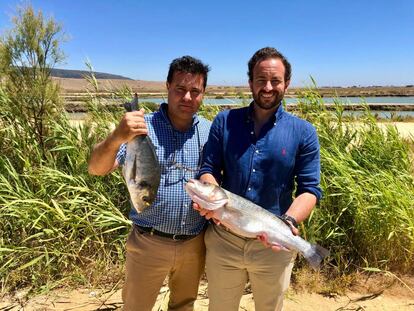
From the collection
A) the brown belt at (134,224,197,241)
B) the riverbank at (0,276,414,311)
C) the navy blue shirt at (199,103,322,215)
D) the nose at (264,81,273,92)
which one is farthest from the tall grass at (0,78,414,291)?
the nose at (264,81,273,92)

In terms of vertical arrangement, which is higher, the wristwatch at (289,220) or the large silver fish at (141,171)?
the large silver fish at (141,171)

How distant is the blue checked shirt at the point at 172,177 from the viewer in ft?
9.99

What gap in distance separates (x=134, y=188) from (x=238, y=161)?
82 centimetres

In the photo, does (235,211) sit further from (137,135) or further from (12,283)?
(12,283)

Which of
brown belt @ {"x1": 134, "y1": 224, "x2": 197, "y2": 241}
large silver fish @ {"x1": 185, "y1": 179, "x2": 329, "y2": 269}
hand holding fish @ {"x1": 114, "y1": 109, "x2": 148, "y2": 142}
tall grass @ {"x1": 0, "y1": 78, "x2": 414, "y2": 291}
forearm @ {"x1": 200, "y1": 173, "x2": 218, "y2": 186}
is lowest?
tall grass @ {"x1": 0, "y1": 78, "x2": 414, "y2": 291}

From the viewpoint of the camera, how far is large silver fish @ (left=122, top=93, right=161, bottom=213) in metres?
2.61

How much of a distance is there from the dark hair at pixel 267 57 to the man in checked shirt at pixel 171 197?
1.23ft

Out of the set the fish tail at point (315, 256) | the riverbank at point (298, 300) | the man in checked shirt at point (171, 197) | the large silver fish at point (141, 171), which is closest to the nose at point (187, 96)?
the man in checked shirt at point (171, 197)

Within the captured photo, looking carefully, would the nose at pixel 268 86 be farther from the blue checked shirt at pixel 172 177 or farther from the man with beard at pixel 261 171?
the blue checked shirt at pixel 172 177

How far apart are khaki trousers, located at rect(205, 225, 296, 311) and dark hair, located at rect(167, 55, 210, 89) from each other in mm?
1231

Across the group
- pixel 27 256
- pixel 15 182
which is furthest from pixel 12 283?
pixel 15 182

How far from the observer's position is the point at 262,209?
2.77 m

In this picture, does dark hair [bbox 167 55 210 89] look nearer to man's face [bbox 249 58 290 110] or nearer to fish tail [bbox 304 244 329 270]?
man's face [bbox 249 58 290 110]

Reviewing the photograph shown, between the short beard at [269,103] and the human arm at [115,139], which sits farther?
the short beard at [269,103]
